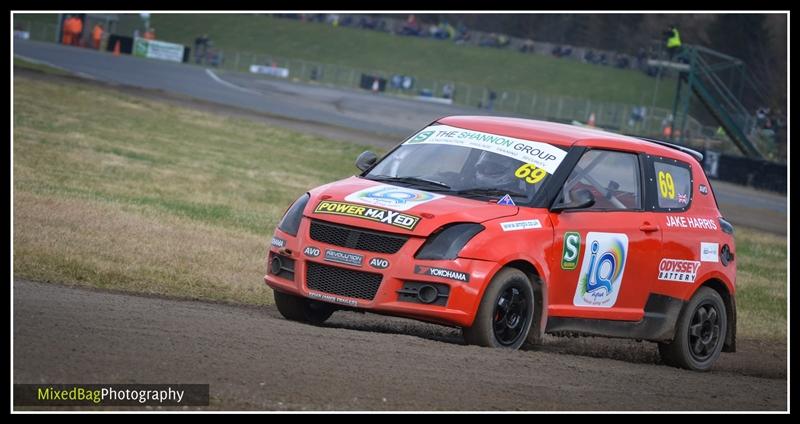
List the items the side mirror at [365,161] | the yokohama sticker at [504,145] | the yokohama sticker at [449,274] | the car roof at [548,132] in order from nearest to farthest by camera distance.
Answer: the yokohama sticker at [449,274] → the yokohama sticker at [504,145] → the car roof at [548,132] → the side mirror at [365,161]

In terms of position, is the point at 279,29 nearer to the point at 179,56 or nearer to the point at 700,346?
the point at 179,56

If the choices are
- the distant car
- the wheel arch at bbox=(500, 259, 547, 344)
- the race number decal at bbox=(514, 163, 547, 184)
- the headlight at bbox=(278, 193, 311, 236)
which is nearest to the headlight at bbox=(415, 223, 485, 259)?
the distant car

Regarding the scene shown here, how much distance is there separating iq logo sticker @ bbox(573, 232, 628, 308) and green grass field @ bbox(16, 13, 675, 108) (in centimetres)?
7242

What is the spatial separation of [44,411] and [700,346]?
662cm

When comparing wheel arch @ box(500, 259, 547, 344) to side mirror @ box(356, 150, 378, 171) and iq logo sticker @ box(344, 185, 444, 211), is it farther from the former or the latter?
side mirror @ box(356, 150, 378, 171)

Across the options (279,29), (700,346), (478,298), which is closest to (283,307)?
(478,298)

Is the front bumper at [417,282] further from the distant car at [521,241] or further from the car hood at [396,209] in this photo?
the car hood at [396,209]

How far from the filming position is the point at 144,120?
3016 centimetres

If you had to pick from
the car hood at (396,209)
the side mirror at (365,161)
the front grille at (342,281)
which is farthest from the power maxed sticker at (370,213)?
the side mirror at (365,161)

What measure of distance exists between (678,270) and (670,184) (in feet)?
2.41

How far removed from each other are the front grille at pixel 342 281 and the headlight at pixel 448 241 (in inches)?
14.4

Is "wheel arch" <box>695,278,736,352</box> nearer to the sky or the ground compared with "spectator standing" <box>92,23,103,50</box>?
nearer to the ground

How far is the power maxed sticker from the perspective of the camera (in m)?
8.40

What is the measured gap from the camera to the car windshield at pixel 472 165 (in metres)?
9.10
